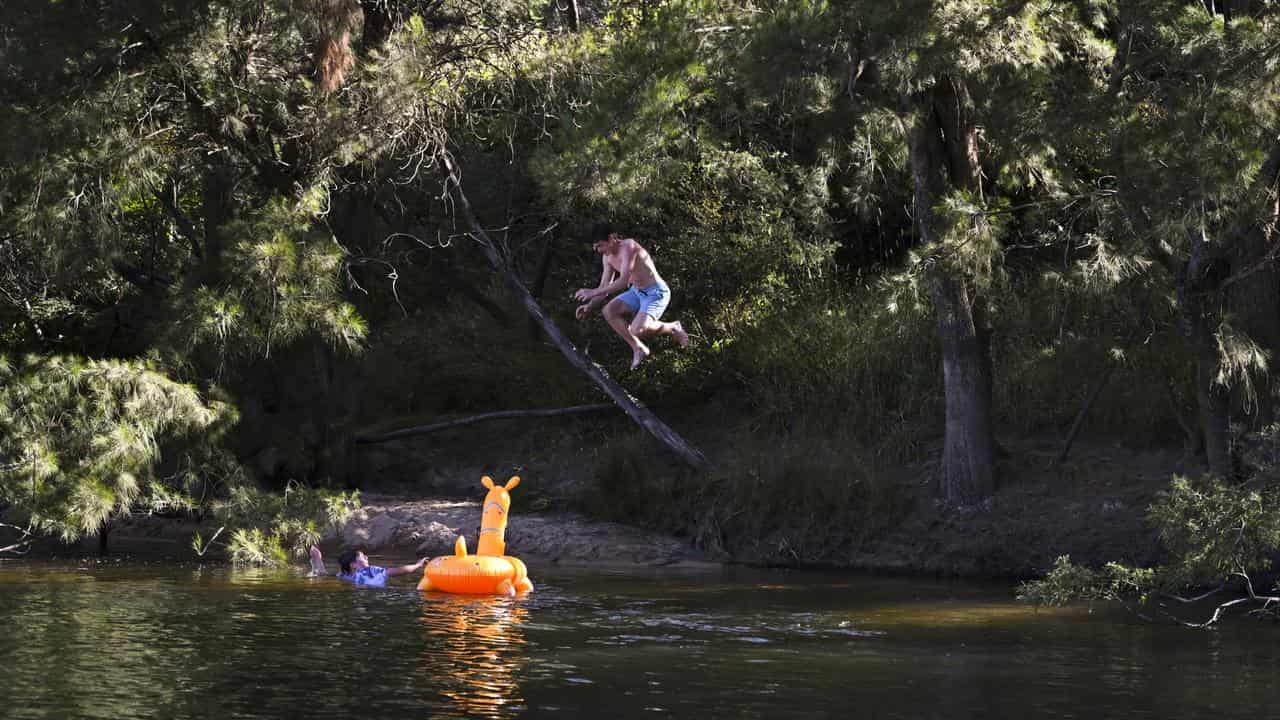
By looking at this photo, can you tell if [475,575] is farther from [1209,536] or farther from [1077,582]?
[1209,536]

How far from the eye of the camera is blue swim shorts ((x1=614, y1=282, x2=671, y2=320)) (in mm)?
15375

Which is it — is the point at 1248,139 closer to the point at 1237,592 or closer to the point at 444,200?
the point at 1237,592

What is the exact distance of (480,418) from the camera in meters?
23.2

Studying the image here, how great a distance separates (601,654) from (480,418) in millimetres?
12082

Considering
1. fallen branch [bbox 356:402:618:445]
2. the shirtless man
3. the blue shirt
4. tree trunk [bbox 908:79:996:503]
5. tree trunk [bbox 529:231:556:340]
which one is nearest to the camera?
the shirtless man

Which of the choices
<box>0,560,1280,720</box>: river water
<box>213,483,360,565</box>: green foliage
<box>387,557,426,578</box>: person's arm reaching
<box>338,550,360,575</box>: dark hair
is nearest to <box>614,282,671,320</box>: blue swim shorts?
<box>0,560,1280,720</box>: river water

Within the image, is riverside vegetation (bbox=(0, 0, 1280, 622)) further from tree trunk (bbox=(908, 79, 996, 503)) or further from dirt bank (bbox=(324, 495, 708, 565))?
dirt bank (bbox=(324, 495, 708, 565))

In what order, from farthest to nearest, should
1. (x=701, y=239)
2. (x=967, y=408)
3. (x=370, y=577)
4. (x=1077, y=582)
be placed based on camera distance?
(x=701, y=239)
(x=967, y=408)
(x=370, y=577)
(x=1077, y=582)

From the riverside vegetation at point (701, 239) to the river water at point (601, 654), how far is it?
1.62 meters

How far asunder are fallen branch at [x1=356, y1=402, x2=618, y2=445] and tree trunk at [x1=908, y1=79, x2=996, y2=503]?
5954 millimetres

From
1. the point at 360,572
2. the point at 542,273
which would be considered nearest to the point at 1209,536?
the point at 360,572

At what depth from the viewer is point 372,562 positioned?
19.0 metres

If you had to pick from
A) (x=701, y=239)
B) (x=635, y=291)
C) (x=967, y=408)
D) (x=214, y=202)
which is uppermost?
(x=214, y=202)

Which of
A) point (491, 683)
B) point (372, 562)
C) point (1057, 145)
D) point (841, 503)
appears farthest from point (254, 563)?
point (1057, 145)
